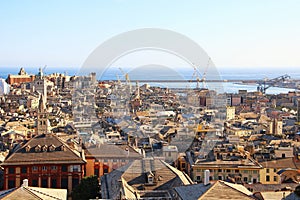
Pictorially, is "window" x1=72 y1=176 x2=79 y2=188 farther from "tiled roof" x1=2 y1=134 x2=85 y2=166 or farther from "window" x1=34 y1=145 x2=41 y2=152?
"window" x1=34 y1=145 x2=41 y2=152

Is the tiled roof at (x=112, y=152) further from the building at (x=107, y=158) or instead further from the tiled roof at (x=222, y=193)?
the tiled roof at (x=222, y=193)

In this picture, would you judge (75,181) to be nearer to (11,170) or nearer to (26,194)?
(11,170)

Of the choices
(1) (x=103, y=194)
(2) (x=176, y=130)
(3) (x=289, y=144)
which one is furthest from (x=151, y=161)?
(2) (x=176, y=130)

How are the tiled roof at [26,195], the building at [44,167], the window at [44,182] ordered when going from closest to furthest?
the tiled roof at [26,195], the building at [44,167], the window at [44,182]

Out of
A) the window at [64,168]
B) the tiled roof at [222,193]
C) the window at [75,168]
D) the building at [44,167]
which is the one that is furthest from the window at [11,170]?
the tiled roof at [222,193]

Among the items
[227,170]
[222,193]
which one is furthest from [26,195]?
[227,170]

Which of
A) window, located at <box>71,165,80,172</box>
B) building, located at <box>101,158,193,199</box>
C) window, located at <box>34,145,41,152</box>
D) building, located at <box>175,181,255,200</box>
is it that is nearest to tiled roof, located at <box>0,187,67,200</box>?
building, located at <box>101,158,193,199</box>

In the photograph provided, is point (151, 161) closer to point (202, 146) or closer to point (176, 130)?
point (202, 146)
